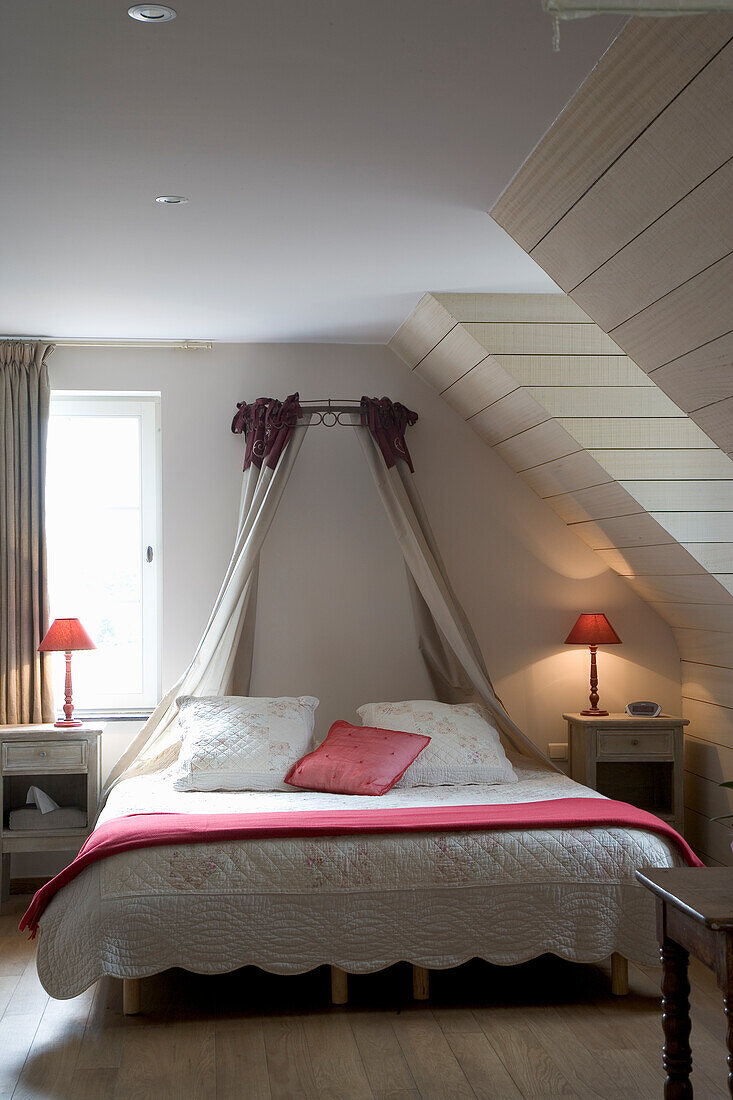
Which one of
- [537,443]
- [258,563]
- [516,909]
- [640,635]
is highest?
[537,443]

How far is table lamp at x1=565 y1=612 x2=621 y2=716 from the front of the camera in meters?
4.81

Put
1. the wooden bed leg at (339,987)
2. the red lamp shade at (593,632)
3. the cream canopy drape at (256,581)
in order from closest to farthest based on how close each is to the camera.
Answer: the wooden bed leg at (339,987), the cream canopy drape at (256,581), the red lamp shade at (593,632)

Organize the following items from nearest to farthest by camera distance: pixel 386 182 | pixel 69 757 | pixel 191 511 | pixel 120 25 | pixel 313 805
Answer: pixel 120 25
pixel 386 182
pixel 313 805
pixel 69 757
pixel 191 511

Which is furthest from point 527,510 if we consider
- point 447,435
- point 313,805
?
point 313,805

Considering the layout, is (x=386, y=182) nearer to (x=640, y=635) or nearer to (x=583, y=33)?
(x=583, y=33)

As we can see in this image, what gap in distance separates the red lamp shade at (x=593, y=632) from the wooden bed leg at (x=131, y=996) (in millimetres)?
2443

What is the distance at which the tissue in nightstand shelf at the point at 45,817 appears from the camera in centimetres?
443

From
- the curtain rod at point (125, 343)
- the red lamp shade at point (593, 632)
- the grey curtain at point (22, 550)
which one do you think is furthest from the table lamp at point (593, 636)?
the grey curtain at point (22, 550)

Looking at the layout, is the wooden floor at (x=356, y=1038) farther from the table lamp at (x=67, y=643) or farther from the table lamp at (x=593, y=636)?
the table lamp at (x=593, y=636)

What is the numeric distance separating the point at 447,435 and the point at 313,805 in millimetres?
2041

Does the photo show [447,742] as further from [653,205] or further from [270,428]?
[653,205]

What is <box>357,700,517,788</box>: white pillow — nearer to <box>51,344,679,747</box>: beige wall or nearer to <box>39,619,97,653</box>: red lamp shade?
<box>51,344,679,747</box>: beige wall

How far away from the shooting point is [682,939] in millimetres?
2256

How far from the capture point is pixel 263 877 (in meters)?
3.24
